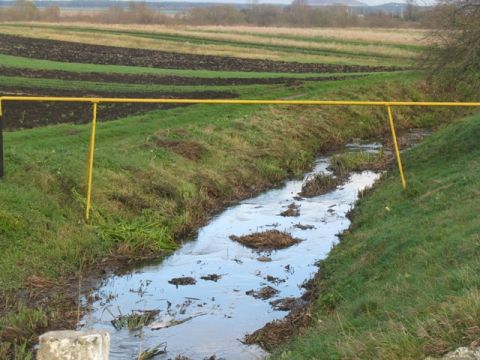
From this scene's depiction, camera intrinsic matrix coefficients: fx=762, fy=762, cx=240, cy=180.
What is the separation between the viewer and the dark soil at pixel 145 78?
1660 inches

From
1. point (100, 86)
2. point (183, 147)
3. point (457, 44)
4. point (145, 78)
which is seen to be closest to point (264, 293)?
point (183, 147)

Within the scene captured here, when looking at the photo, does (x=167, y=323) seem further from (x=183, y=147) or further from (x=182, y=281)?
(x=183, y=147)

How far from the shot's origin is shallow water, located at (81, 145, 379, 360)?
1139 centimetres

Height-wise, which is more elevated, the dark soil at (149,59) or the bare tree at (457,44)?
the bare tree at (457,44)

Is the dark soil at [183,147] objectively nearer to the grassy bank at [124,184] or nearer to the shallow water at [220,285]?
the grassy bank at [124,184]

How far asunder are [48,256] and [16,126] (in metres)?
12.4

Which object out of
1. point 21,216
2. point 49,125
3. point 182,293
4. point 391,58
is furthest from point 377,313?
point 391,58

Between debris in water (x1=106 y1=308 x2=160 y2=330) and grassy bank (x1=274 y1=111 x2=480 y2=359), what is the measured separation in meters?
2.67

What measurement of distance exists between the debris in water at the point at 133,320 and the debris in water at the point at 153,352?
888 millimetres

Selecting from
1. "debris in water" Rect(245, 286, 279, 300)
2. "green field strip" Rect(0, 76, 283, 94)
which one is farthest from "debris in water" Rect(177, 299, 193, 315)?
"green field strip" Rect(0, 76, 283, 94)

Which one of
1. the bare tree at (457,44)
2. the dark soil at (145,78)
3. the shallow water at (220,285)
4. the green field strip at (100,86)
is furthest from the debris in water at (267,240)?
the dark soil at (145,78)

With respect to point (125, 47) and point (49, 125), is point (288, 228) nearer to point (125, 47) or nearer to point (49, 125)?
point (49, 125)

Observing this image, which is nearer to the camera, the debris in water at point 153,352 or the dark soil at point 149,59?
the debris in water at point 153,352

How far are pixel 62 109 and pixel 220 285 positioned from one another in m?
18.2
